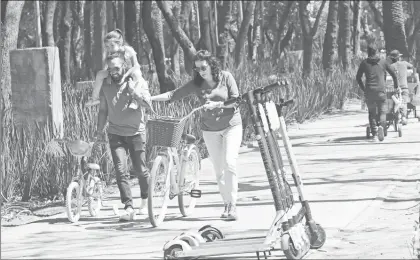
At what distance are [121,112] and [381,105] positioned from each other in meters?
8.05

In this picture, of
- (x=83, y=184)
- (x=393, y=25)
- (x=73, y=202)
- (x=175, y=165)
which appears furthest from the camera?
(x=393, y=25)

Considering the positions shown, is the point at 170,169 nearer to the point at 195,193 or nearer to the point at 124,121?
the point at 195,193

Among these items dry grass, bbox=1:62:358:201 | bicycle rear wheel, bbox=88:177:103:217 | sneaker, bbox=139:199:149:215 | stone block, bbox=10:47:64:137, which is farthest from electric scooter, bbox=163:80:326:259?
stone block, bbox=10:47:64:137

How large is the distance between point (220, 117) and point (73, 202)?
1655 mm

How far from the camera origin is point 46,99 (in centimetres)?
1238

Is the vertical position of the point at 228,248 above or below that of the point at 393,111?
below

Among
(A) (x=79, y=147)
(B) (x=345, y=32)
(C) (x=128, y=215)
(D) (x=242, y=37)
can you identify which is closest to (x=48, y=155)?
(A) (x=79, y=147)

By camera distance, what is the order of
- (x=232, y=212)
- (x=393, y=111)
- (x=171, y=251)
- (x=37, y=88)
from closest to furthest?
(x=171, y=251)
(x=232, y=212)
(x=37, y=88)
(x=393, y=111)

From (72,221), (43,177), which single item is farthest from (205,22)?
(72,221)

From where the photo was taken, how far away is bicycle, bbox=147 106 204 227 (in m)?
9.63

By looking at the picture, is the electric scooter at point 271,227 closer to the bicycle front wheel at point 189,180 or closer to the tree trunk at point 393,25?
the bicycle front wheel at point 189,180

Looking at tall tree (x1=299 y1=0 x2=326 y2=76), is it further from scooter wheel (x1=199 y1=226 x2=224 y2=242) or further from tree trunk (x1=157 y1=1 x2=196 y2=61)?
scooter wheel (x1=199 y1=226 x2=224 y2=242)

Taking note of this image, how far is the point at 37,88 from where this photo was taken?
40.9 feet

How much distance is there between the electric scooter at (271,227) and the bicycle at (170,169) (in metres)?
1.40
